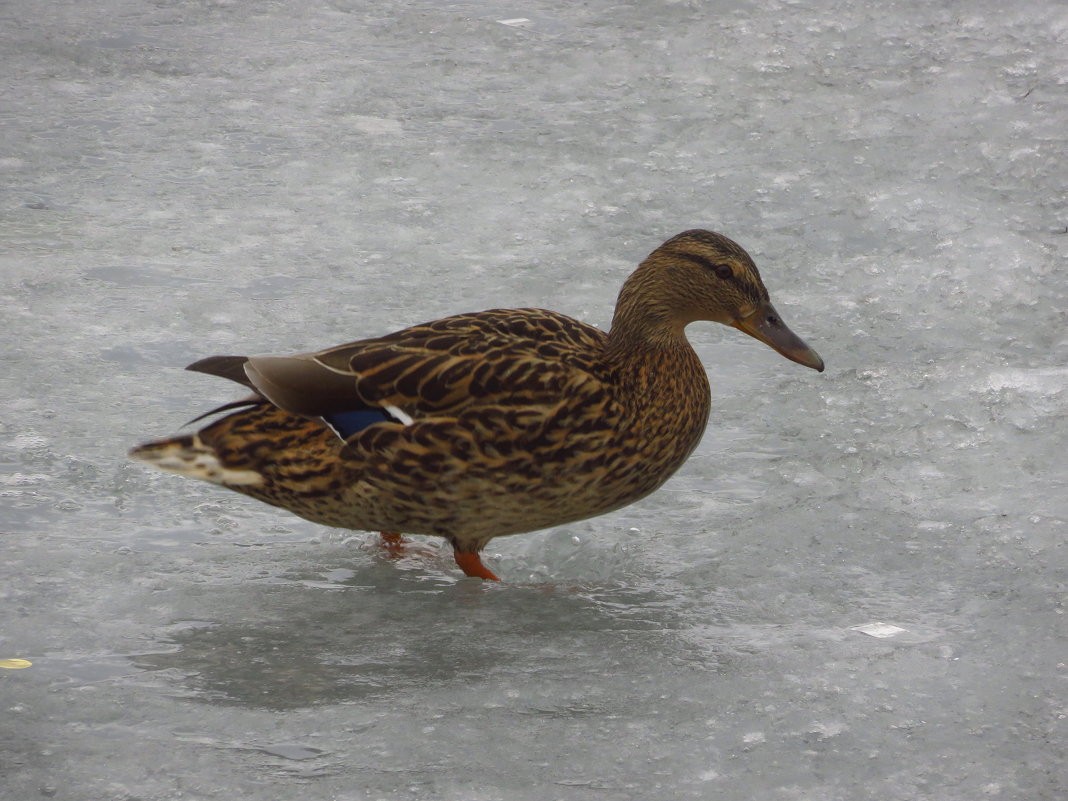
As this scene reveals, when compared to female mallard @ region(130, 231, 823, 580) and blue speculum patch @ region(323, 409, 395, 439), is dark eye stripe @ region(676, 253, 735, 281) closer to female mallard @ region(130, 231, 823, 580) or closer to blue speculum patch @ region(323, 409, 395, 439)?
female mallard @ region(130, 231, 823, 580)

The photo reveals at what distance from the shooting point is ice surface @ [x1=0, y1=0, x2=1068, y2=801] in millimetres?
3125

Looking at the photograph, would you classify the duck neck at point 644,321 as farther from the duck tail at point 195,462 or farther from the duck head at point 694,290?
the duck tail at point 195,462

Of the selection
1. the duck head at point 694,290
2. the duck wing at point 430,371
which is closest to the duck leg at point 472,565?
the duck wing at point 430,371

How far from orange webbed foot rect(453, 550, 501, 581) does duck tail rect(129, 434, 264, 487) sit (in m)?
0.56

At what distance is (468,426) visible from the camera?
3727 millimetres

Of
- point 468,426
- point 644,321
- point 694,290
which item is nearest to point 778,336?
point 694,290

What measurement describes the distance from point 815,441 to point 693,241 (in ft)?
2.67

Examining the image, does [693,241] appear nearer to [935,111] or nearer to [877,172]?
[877,172]

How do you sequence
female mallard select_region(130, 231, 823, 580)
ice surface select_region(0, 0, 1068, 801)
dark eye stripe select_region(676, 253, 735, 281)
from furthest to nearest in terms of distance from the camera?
dark eye stripe select_region(676, 253, 735, 281) < female mallard select_region(130, 231, 823, 580) < ice surface select_region(0, 0, 1068, 801)

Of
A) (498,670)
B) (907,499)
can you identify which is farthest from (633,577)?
(907,499)

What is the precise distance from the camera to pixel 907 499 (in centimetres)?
419

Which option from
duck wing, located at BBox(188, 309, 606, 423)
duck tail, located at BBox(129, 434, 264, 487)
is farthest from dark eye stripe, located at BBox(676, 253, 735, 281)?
duck tail, located at BBox(129, 434, 264, 487)

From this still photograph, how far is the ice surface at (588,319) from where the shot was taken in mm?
3125

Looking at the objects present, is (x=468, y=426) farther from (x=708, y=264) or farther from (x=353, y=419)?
(x=708, y=264)
